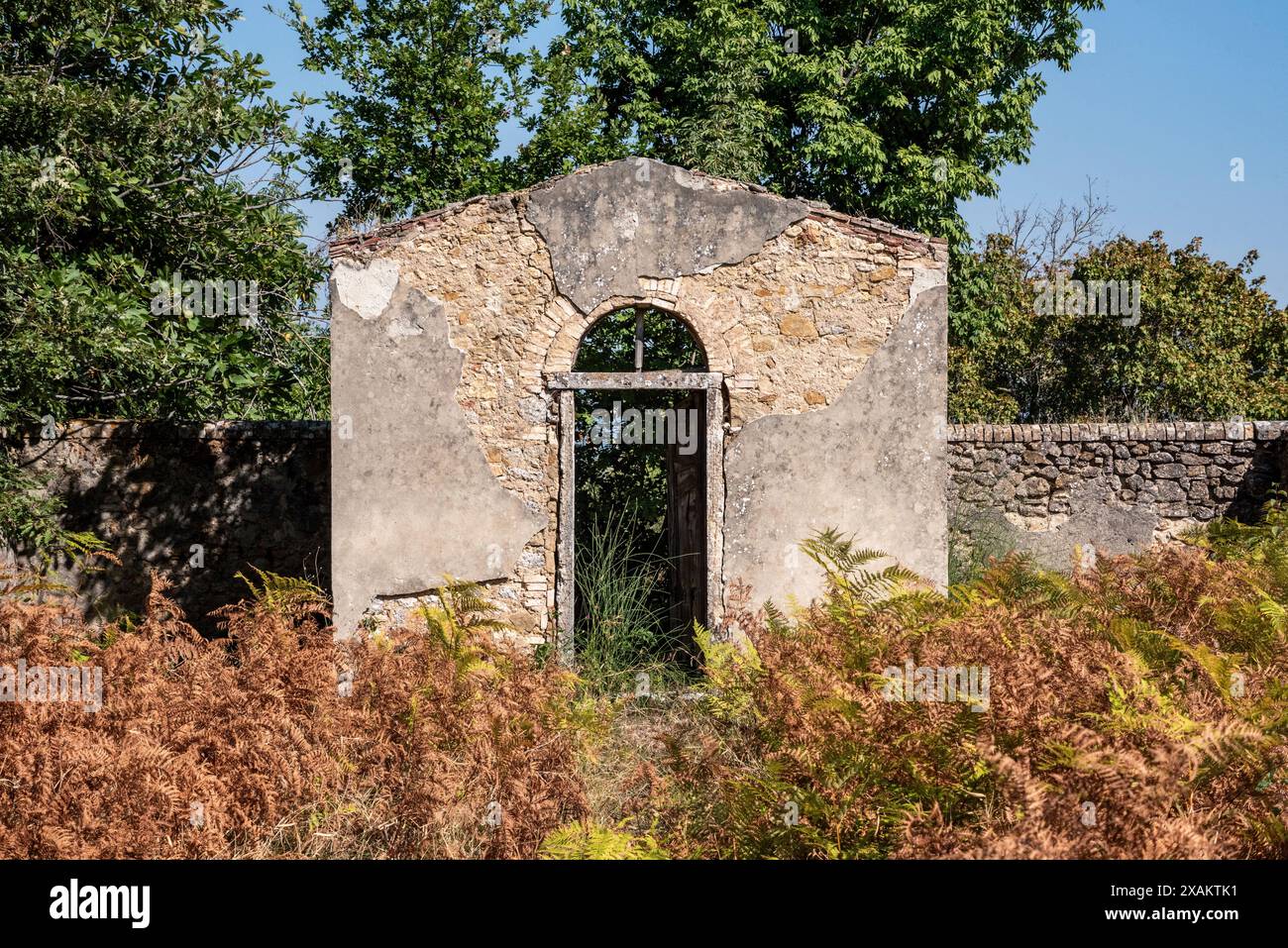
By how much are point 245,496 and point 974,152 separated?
11.2 metres

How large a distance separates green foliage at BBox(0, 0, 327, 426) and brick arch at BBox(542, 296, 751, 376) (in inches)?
126

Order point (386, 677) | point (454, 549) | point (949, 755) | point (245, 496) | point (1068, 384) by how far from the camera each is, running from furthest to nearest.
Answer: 1. point (1068, 384)
2. point (245, 496)
3. point (454, 549)
4. point (386, 677)
5. point (949, 755)

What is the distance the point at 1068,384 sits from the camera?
17062 millimetres

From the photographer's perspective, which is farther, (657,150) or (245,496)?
(657,150)

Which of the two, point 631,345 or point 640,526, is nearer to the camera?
point 640,526

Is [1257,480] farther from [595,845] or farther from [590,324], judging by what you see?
[595,845]

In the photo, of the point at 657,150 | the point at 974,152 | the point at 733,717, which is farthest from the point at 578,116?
the point at 733,717

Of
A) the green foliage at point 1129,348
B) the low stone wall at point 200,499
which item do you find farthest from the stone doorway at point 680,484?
the green foliage at point 1129,348

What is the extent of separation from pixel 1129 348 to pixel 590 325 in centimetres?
1185

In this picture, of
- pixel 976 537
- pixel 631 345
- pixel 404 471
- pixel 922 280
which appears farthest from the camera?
pixel 631 345

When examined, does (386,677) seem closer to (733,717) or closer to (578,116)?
(733,717)

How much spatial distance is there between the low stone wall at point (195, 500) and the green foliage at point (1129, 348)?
9.69 meters

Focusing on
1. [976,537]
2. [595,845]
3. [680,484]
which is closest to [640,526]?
[680,484]

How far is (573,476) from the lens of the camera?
745 centimetres
